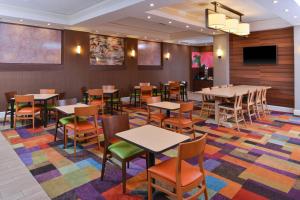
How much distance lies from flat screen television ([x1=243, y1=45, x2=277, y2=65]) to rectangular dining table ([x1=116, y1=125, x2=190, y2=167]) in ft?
21.1

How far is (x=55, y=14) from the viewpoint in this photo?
6.32m

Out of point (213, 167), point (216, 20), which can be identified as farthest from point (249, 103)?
point (213, 167)

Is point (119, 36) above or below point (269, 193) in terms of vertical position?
above

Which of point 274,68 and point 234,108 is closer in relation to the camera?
point 234,108

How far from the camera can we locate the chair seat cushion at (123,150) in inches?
101

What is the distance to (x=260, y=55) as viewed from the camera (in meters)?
7.58

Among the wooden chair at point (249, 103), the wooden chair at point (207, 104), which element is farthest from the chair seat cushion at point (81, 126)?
the wooden chair at point (249, 103)

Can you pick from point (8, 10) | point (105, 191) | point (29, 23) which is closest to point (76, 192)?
point (105, 191)

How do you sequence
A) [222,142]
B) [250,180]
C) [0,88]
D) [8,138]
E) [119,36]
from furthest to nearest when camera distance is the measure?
[119,36] → [0,88] → [8,138] → [222,142] → [250,180]

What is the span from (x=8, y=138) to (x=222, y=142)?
177 inches

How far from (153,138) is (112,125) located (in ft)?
2.63

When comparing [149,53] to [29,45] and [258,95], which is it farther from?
[258,95]

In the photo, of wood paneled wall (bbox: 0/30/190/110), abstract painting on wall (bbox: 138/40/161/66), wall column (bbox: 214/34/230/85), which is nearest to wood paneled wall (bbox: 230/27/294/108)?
wall column (bbox: 214/34/230/85)

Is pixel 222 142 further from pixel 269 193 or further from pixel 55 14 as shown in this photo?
pixel 55 14
